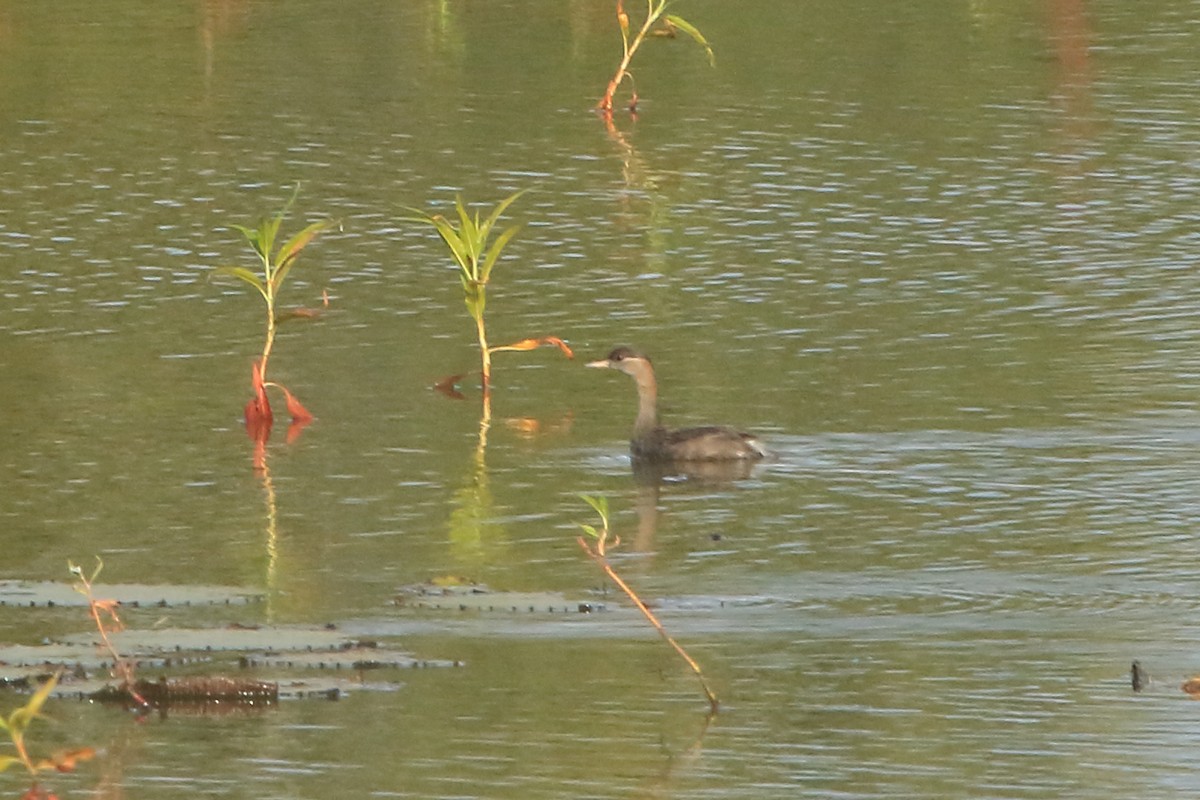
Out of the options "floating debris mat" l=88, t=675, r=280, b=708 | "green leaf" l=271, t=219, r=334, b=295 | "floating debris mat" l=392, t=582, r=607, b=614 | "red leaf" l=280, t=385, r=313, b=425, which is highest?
"green leaf" l=271, t=219, r=334, b=295

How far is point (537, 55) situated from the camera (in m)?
30.3

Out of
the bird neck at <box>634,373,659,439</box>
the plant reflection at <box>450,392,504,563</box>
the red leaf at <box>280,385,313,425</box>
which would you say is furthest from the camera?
the red leaf at <box>280,385,313,425</box>

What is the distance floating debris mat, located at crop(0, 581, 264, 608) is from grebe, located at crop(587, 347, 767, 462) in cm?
315

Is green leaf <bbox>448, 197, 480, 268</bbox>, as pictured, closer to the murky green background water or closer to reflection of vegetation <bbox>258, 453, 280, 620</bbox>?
the murky green background water

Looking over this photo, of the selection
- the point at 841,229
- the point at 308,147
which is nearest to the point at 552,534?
the point at 841,229

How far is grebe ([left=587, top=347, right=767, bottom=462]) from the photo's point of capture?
13.9 m

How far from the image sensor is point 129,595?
36.9ft

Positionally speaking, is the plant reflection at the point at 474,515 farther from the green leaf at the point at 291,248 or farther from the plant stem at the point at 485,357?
the green leaf at the point at 291,248

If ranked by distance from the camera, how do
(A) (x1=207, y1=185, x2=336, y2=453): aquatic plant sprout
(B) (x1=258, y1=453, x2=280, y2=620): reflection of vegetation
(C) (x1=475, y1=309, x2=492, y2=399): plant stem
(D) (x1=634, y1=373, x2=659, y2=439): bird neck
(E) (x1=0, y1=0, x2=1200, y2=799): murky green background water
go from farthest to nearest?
(C) (x1=475, y1=309, x2=492, y2=399): plant stem, (A) (x1=207, y1=185, x2=336, y2=453): aquatic plant sprout, (D) (x1=634, y1=373, x2=659, y2=439): bird neck, (B) (x1=258, y1=453, x2=280, y2=620): reflection of vegetation, (E) (x1=0, y1=0, x2=1200, y2=799): murky green background water

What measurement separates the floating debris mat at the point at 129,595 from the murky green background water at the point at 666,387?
0.68 ft

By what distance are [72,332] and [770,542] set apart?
684 centimetres

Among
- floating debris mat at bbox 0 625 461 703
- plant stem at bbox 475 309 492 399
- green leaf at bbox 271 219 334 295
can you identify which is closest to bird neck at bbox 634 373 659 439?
plant stem at bbox 475 309 492 399

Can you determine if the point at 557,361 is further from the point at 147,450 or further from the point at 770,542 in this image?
the point at 770,542

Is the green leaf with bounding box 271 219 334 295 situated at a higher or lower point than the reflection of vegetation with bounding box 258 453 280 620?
higher
